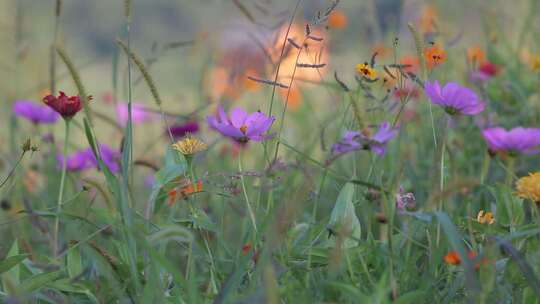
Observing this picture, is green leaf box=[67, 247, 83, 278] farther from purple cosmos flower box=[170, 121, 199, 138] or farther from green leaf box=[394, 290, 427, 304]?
purple cosmos flower box=[170, 121, 199, 138]

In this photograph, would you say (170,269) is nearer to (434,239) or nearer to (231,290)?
(231,290)

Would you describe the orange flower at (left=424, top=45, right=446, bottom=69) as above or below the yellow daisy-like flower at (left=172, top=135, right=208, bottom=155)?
above

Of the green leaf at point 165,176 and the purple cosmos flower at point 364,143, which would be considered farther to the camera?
the green leaf at point 165,176

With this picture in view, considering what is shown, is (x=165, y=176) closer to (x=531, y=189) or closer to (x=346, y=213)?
(x=346, y=213)

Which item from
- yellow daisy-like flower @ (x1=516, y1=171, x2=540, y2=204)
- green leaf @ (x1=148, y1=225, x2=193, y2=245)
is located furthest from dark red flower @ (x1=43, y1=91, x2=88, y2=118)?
yellow daisy-like flower @ (x1=516, y1=171, x2=540, y2=204)

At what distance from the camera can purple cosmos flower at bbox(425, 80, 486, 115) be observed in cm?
100

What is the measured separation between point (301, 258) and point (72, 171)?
2.32 ft

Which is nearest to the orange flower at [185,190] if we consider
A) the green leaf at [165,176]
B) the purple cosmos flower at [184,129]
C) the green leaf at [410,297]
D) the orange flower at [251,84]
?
the green leaf at [165,176]

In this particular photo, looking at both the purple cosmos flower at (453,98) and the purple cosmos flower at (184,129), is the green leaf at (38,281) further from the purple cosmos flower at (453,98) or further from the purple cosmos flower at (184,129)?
the purple cosmos flower at (184,129)

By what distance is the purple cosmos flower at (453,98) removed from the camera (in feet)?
3.27

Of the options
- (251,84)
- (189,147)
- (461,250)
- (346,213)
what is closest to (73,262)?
(189,147)

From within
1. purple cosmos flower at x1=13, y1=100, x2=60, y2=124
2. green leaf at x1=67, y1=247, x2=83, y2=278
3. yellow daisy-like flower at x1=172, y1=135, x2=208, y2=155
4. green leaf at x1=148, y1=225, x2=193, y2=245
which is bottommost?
green leaf at x1=67, y1=247, x2=83, y2=278

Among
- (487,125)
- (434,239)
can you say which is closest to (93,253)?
(434,239)

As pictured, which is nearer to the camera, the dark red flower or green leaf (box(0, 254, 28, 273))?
green leaf (box(0, 254, 28, 273))
